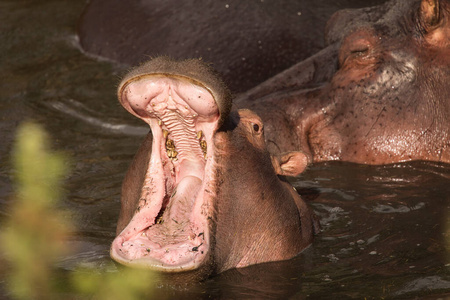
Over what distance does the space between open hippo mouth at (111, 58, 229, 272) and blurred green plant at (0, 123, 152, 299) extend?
150 mm

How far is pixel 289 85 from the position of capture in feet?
20.2

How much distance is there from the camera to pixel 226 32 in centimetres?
752

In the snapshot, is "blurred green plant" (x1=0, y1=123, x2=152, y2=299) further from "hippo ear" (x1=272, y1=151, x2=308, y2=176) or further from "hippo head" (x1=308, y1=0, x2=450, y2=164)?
"hippo head" (x1=308, y1=0, x2=450, y2=164)

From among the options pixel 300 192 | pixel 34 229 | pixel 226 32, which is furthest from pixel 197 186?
pixel 226 32

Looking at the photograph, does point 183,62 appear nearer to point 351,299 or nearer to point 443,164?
point 351,299

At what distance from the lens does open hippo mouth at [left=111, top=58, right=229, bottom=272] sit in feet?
11.6

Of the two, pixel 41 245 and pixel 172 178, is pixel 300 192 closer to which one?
pixel 172 178

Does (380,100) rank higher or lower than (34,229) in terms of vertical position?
higher

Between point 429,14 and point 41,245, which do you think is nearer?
point 41,245

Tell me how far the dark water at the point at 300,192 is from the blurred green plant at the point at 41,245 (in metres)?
0.09

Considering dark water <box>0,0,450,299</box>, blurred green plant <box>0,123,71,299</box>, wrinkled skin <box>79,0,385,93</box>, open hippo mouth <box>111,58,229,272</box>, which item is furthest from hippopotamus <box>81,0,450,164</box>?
open hippo mouth <box>111,58,229,272</box>

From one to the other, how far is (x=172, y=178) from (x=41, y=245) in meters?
0.71

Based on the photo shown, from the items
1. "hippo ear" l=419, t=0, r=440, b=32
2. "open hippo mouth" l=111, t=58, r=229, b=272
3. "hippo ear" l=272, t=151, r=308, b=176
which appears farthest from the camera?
"hippo ear" l=419, t=0, r=440, b=32

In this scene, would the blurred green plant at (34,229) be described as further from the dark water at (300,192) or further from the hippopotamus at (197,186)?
the hippopotamus at (197,186)
